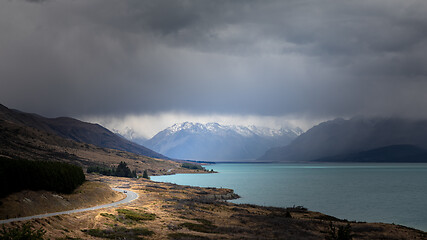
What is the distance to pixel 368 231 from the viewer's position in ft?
180

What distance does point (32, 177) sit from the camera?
55.1 metres

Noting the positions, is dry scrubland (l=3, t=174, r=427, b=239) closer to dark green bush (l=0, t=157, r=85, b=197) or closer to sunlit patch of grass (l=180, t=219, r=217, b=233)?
sunlit patch of grass (l=180, t=219, r=217, b=233)

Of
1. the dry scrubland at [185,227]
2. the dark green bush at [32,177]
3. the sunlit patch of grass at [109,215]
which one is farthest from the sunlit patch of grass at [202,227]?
the dark green bush at [32,177]

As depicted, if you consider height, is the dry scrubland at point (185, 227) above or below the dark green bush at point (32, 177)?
below

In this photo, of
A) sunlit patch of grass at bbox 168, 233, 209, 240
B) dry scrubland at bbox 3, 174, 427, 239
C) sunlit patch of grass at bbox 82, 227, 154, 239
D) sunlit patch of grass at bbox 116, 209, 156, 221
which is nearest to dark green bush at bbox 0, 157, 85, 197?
dry scrubland at bbox 3, 174, 427, 239

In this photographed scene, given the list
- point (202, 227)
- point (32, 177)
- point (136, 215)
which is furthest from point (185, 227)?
point (32, 177)

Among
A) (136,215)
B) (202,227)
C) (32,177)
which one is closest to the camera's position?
(202,227)

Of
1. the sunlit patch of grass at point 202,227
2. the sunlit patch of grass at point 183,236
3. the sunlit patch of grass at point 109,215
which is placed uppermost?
the sunlit patch of grass at point 109,215

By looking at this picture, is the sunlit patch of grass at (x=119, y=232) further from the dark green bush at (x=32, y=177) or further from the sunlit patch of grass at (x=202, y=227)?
the dark green bush at (x=32, y=177)

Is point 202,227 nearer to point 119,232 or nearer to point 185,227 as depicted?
point 185,227

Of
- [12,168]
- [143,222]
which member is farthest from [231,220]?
[12,168]

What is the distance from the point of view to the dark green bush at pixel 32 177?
50969mm

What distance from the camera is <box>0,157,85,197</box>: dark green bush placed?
50969 mm

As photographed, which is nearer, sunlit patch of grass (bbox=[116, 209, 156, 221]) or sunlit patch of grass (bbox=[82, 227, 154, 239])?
sunlit patch of grass (bbox=[82, 227, 154, 239])
